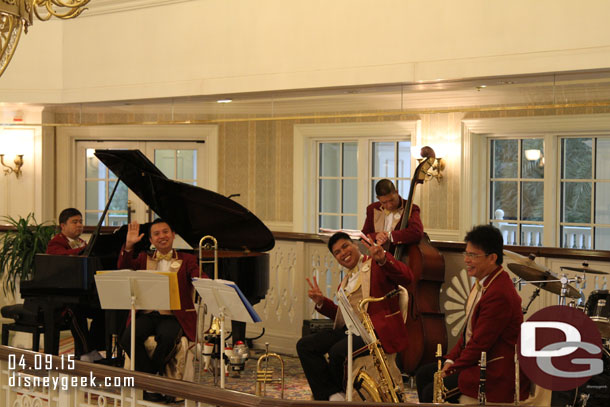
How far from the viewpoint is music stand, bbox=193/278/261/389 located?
4.36 metres

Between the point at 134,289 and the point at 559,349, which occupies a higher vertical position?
the point at 134,289

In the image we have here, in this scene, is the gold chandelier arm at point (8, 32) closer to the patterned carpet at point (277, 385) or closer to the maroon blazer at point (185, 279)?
the maroon blazer at point (185, 279)

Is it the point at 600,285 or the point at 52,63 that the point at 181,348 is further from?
the point at 52,63

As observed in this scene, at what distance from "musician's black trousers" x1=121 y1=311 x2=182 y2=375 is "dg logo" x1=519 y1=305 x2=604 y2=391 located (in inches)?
101


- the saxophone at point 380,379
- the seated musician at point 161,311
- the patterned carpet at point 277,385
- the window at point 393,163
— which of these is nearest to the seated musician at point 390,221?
the saxophone at point 380,379

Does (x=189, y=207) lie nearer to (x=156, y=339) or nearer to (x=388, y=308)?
(x=156, y=339)

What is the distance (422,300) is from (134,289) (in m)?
2.06

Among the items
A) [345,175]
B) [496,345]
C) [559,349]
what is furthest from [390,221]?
[345,175]

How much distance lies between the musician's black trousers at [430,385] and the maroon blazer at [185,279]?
5.64 feet

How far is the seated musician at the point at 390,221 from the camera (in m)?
5.77

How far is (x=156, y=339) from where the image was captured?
544 cm

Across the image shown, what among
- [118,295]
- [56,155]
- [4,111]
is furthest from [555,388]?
[56,155]

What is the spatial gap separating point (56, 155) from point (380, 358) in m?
7.18

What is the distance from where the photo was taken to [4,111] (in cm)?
899
